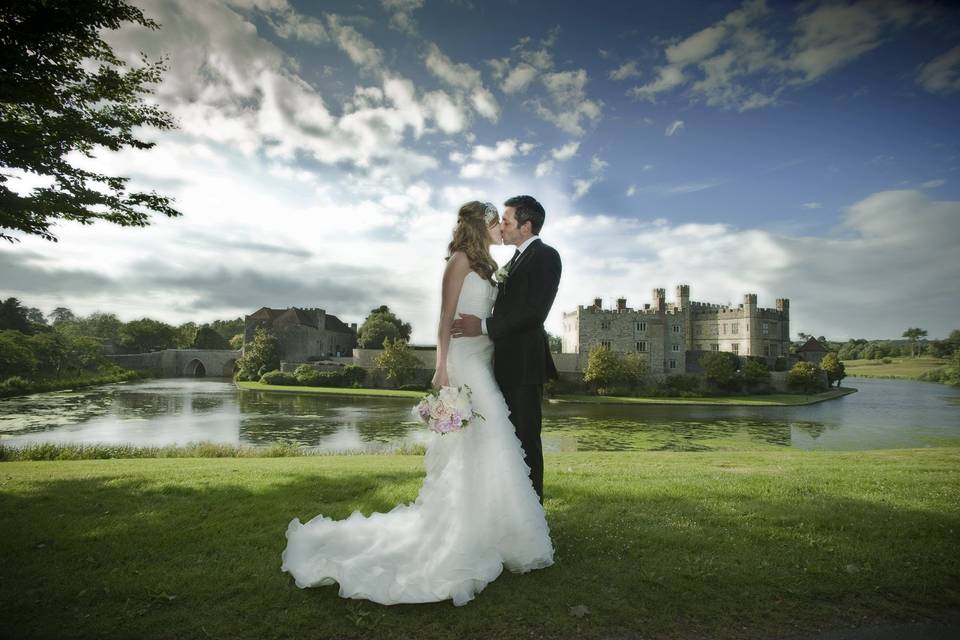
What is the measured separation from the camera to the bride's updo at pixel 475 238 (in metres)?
4.16

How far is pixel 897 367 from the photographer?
91.9 metres

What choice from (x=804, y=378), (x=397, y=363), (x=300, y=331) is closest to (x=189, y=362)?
(x=300, y=331)

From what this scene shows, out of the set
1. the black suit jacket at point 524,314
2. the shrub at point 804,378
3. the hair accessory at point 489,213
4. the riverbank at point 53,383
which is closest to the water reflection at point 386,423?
the riverbank at point 53,383

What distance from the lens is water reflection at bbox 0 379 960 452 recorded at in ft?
68.4

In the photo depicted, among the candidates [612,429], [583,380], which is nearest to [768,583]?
[612,429]

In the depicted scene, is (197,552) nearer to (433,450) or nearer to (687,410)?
(433,450)

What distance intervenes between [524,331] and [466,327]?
0.49 meters

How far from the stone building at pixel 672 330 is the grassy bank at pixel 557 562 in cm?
4647

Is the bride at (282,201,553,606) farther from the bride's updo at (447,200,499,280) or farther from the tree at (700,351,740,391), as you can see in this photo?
the tree at (700,351,740,391)

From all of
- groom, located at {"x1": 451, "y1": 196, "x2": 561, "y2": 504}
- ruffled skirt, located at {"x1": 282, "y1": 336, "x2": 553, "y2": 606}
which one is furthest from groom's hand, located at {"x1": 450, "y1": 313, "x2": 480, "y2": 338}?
ruffled skirt, located at {"x1": 282, "y1": 336, "x2": 553, "y2": 606}

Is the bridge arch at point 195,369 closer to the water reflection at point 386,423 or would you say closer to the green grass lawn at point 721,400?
the water reflection at point 386,423

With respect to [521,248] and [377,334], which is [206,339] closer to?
[377,334]

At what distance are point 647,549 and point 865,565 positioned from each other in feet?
5.42

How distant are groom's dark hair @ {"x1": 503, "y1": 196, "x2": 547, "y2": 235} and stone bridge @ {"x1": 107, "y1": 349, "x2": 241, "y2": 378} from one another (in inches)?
2982
